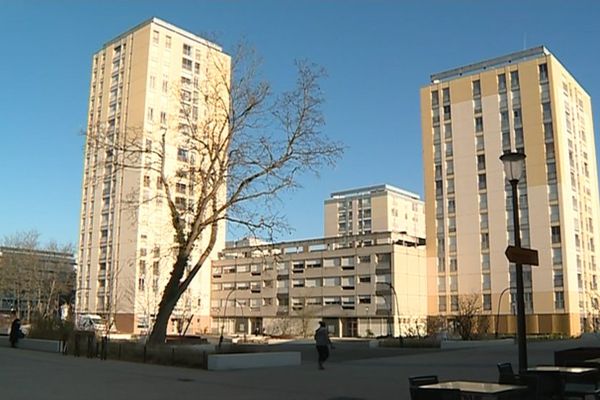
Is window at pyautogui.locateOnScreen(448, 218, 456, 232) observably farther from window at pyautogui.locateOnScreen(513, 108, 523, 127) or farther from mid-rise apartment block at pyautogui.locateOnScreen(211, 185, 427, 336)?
window at pyautogui.locateOnScreen(513, 108, 523, 127)

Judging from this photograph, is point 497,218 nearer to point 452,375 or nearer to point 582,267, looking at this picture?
point 582,267

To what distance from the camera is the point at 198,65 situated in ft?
295

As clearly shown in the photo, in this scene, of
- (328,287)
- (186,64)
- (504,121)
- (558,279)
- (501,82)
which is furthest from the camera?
(186,64)

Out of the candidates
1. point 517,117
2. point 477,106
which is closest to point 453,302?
point 517,117

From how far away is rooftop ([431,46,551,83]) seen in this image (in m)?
79.3

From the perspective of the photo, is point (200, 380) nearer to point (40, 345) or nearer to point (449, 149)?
point (40, 345)

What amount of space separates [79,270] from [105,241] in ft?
23.2

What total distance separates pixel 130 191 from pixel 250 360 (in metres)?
65.5

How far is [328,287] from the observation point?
86000 millimetres

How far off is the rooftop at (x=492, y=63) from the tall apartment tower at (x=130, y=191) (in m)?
31.7

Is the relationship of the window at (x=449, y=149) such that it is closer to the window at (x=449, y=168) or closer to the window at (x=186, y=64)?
the window at (x=449, y=168)

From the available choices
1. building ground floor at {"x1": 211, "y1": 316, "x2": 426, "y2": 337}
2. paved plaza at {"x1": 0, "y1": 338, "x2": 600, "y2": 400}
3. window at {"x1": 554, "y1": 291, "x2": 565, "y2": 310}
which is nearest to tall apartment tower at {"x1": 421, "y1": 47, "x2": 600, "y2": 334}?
window at {"x1": 554, "y1": 291, "x2": 565, "y2": 310}

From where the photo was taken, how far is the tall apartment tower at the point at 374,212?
136875 mm

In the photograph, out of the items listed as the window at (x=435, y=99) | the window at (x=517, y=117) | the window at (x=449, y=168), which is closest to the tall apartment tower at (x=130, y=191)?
the window at (x=435, y=99)
